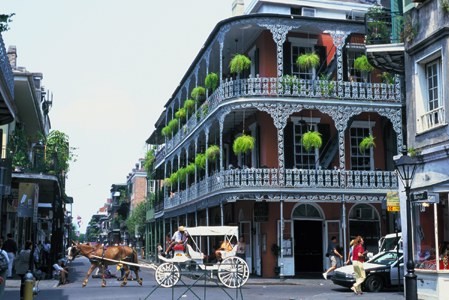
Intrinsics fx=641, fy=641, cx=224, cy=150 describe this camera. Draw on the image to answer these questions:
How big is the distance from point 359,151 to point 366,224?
3280mm

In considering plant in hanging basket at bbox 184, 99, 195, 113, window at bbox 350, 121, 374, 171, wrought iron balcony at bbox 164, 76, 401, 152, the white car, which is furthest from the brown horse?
plant in hanging basket at bbox 184, 99, 195, 113

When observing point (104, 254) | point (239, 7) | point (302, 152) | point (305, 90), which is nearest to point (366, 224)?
point (302, 152)

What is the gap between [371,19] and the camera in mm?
19219

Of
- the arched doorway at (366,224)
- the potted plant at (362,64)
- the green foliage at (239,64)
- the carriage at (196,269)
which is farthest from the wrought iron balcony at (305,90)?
the carriage at (196,269)

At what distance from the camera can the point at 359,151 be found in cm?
2891

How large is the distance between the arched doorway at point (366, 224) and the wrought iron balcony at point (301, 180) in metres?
1.89

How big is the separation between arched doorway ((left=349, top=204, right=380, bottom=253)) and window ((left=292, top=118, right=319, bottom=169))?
9.08 feet

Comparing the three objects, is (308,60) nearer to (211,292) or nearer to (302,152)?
(302,152)

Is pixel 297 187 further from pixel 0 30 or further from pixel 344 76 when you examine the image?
pixel 0 30

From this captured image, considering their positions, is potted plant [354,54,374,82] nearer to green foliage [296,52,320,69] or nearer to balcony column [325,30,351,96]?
balcony column [325,30,351,96]

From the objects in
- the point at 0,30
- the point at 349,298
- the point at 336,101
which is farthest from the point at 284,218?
the point at 0,30

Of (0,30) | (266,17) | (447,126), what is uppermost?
(266,17)

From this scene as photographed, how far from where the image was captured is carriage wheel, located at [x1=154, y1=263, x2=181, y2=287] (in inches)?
784

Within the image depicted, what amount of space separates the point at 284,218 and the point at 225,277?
777 cm
